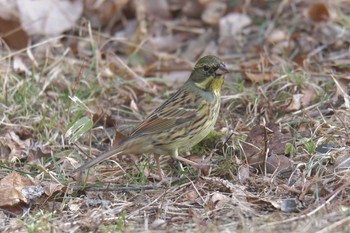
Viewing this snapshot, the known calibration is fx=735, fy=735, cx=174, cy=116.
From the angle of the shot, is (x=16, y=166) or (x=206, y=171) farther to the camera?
(x=16, y=166)

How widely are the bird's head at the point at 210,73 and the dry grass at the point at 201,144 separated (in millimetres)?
413

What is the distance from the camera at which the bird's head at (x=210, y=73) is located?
18.3 feet

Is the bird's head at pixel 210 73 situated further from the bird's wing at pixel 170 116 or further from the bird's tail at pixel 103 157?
the bird's tail at pixel 103 157

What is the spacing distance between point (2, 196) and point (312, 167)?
83.2 inches

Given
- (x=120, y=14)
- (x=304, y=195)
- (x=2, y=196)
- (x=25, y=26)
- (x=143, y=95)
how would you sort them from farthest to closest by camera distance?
(x=120, y=14)
(x=25, y=26)
(x=143, y=95)
(x=2, y=196)
(x=304, y=195)

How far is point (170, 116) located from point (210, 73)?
470 millimetres

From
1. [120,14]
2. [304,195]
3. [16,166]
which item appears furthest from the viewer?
[120,14]

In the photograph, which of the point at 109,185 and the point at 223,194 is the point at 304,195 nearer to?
the point at 223,194

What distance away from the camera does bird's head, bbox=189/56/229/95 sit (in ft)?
18.3

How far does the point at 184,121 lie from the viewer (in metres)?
5.45

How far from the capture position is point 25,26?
7.88m

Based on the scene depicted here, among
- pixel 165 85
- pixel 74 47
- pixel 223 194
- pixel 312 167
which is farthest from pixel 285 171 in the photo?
pixel 74 47

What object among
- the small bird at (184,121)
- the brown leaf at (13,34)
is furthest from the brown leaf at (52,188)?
the brown leaf at (13,34)

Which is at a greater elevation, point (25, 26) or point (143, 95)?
point (25, 26)
